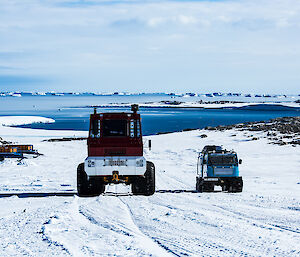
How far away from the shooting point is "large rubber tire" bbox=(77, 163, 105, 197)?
567 inches

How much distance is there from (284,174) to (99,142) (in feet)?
51.6

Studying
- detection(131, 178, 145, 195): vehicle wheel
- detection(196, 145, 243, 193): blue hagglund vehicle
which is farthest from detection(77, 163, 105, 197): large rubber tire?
detection(196, 145, 243, 193): blue hagglund vehicle

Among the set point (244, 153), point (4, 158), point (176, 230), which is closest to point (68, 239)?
point (176, 230)

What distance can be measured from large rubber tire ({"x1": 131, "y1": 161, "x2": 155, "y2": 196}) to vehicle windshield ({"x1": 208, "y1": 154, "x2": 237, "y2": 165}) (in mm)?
4637

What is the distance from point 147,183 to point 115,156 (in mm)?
1535

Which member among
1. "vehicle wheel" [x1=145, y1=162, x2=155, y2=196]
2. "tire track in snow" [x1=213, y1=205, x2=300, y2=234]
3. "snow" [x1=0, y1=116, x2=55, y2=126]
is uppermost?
"vehicle wheel" [x1=145, y1=162, x2=155, y2=196]

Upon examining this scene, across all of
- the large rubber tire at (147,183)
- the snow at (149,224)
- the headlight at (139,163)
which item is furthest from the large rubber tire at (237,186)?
the headlight at (139,163)

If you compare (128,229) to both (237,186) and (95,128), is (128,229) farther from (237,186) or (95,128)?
(237,186)

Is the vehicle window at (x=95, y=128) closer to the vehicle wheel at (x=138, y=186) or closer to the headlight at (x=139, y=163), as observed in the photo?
the headlight at (x=139, y=163)

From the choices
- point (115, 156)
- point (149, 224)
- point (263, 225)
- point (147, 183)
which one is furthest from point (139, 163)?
point (263, 225)

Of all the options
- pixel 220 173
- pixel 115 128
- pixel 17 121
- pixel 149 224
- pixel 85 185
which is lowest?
pixel 17 121

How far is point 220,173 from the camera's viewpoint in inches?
715

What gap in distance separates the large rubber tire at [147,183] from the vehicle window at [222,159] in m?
4.64

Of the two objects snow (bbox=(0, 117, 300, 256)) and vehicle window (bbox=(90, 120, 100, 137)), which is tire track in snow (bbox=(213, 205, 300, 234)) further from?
vehicle window (bbox=(90, 120, 100, 137))
